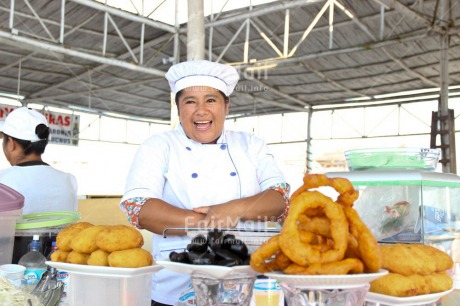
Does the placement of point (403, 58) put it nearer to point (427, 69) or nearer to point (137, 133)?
point (427, 69)

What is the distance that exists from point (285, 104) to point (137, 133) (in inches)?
259

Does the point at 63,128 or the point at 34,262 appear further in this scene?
the point at 63,128

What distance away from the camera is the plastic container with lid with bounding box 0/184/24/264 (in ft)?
6.44

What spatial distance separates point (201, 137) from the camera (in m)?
2.15

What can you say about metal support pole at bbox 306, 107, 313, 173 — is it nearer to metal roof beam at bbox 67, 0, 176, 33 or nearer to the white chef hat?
metal roof beam at bbox 67, 0, 176, 33

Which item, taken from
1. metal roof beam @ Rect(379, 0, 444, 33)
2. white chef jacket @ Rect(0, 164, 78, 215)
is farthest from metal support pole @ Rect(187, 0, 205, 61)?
white chef jacket @ Rect(0, 164, 78, 215)

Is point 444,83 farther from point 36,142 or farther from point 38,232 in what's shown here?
point 38,232

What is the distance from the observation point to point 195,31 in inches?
268

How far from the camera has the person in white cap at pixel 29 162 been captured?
299 cm

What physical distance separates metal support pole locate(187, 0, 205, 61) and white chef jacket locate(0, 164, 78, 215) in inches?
153

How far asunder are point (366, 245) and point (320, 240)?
104mm

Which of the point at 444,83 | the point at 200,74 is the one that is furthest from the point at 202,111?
the point at 444,83

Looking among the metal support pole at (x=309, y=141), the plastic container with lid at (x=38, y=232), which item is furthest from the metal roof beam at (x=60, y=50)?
the metal support pole at (x=309, y=141)

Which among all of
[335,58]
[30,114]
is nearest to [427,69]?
[335,58]
